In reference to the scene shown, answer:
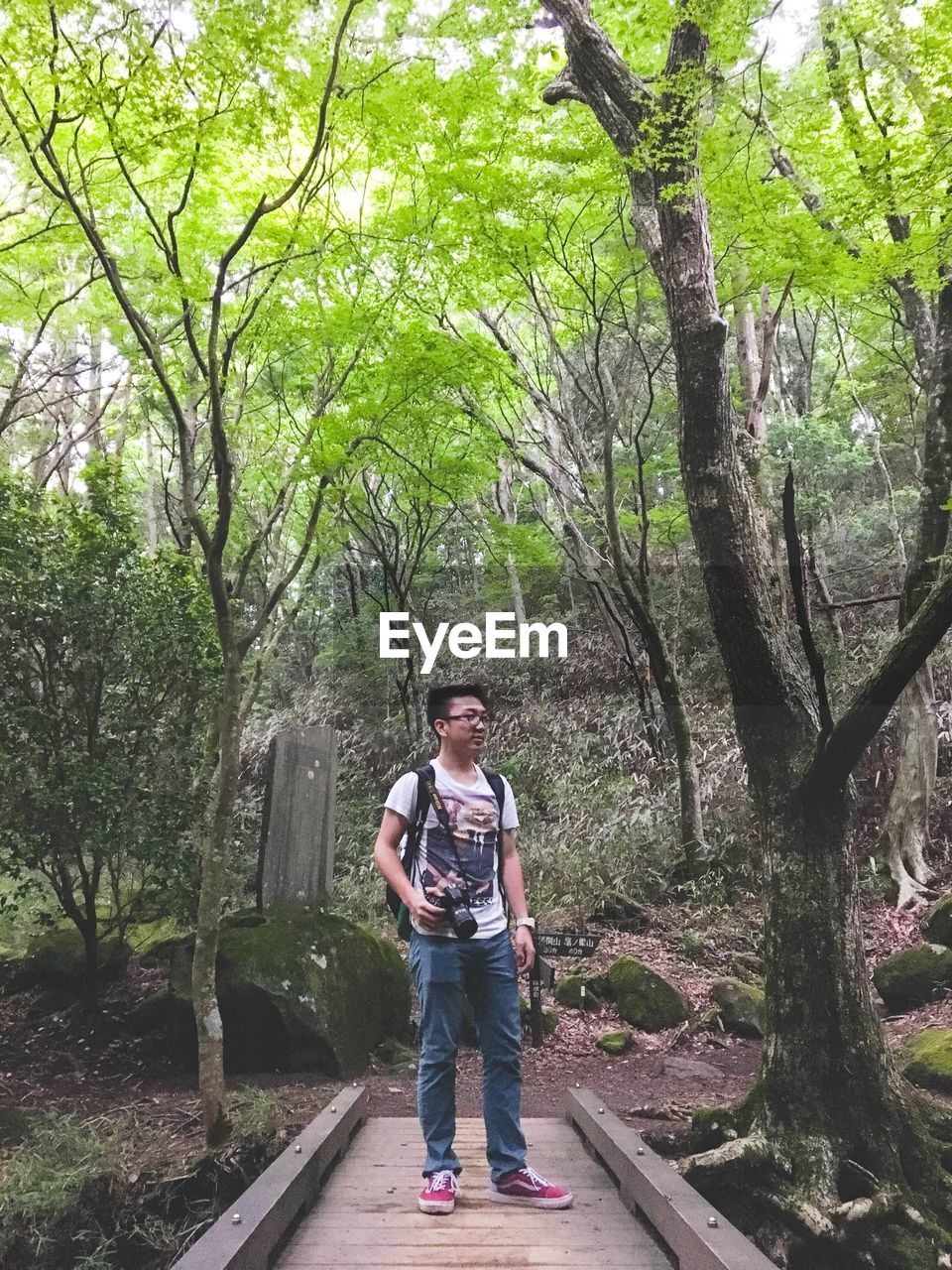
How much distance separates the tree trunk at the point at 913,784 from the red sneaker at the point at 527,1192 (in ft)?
23.6

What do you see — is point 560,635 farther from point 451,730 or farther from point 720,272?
point 451,730

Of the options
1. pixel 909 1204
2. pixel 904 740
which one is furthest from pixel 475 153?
pixel 909 1204

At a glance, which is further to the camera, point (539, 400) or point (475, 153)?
point (539, 400)

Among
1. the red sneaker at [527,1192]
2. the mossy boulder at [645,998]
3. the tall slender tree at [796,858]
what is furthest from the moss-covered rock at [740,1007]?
the red sneaker at [527,1192]

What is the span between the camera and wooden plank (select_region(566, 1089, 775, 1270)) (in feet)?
7.93

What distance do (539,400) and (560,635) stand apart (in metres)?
5.55

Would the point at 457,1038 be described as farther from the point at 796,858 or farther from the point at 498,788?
the point at 796,858

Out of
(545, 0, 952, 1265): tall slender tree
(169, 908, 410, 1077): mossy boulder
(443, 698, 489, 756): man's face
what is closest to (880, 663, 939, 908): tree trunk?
(545, 0, 952, 1265): tall slender tree

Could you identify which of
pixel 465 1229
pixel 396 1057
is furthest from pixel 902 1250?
pixel 396 1057

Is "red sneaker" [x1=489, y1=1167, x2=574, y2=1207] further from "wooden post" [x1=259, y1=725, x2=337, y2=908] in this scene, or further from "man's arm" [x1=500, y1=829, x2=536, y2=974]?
"wooden post" [x1=259, y1=725, x2=337, y2=908]

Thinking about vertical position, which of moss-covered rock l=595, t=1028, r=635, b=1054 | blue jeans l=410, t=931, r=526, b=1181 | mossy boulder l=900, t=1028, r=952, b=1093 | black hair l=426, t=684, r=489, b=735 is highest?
black hair l=426, t=684, r=489, b=735

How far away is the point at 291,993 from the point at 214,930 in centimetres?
147

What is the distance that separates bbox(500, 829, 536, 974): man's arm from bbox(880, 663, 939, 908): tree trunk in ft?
23.4

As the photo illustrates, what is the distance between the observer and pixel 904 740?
365 inches
